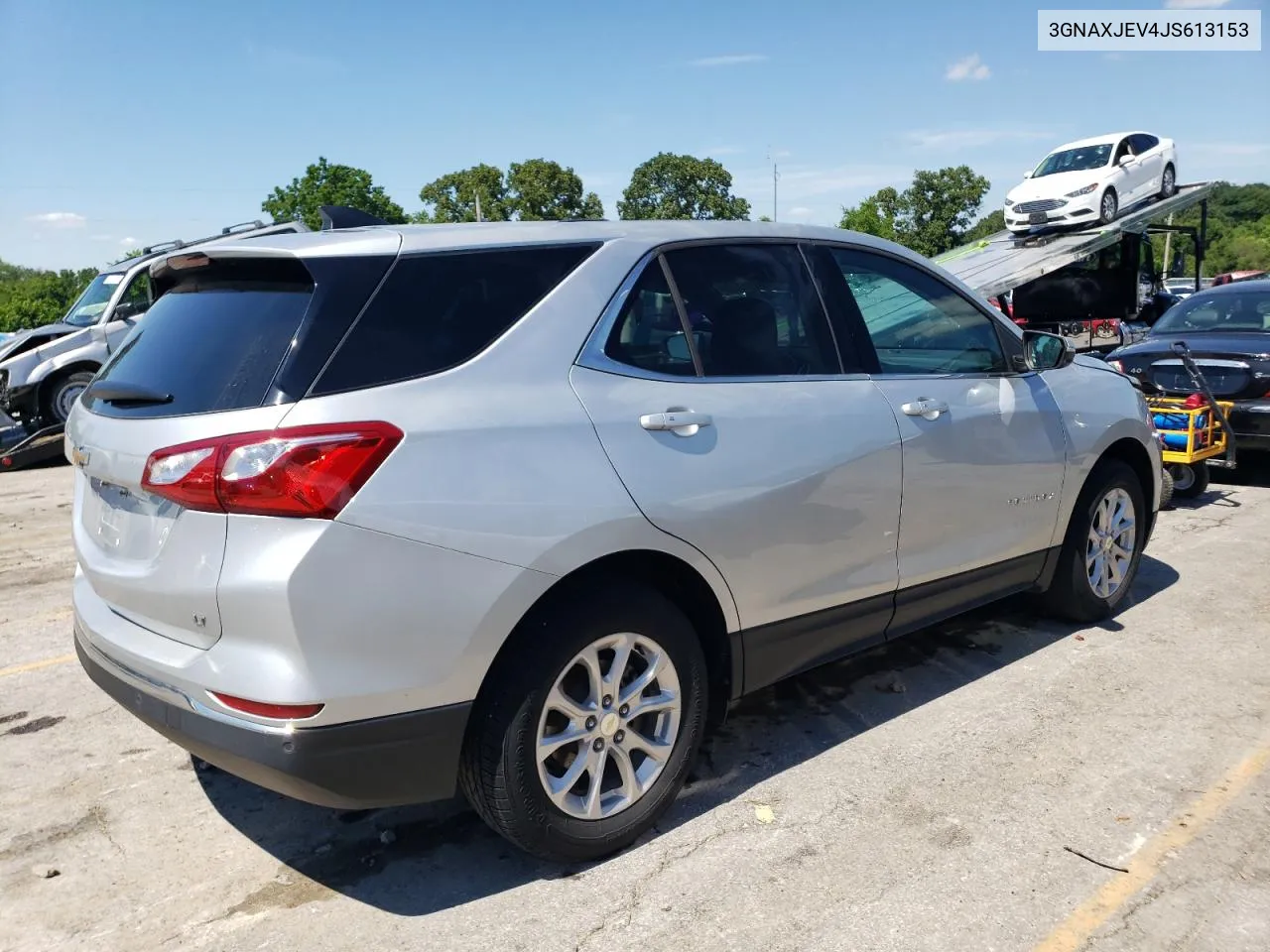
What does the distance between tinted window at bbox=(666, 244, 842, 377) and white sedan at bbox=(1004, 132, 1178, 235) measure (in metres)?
15.2

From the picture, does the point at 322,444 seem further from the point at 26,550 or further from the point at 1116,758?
the point at 26,550

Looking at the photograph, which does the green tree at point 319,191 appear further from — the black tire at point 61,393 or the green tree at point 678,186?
the green tree at point 678,186

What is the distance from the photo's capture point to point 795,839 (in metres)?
3.12

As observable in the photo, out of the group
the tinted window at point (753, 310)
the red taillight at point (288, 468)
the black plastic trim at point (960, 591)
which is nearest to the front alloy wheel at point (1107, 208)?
the black plastic trim at point (960, 591)

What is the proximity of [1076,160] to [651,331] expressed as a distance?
56.2ft

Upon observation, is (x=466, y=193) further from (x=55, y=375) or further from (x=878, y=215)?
(x=55, y=375)

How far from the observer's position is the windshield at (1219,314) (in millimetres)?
9031

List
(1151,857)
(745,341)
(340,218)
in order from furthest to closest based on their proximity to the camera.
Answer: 1. (340,218)
2. (745,341)
3. (1151,857)

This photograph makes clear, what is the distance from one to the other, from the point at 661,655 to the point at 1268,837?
1.94m

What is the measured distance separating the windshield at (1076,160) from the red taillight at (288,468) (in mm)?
17667

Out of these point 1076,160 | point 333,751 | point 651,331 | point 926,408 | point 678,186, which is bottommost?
point 333,751

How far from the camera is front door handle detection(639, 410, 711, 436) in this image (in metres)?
2.96

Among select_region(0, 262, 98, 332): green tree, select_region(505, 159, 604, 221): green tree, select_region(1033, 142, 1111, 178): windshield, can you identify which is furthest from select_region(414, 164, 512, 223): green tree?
select_region(1033, 142, 1111, 178): windshield

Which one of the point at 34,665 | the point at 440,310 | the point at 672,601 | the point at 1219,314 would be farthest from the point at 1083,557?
the point at 1219,314
